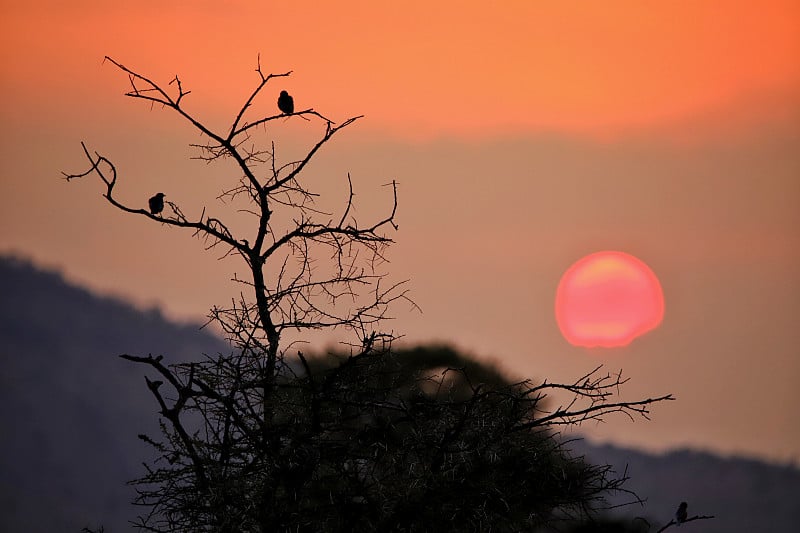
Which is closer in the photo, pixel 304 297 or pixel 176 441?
pixel 176 441

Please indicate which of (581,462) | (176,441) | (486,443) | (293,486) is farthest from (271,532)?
(581,462)

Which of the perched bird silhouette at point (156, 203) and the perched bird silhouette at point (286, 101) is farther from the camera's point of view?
the perched bird silhouette at point (286, 101)

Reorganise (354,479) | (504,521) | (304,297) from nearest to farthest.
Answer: (354,479) < (504,521) < (304,297)

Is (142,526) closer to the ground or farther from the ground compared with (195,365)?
closer to the ground

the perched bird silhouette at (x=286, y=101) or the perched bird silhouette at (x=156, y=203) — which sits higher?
the perched bird silhouette at (x=286, y=101)

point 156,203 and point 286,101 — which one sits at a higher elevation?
point 286,101

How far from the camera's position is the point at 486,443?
10.8 meters

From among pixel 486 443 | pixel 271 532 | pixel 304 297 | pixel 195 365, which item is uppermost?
pixel 304 297

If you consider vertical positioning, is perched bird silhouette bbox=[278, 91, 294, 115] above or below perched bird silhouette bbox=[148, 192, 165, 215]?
above

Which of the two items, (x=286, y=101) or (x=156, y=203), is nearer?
(x=156, y=203)

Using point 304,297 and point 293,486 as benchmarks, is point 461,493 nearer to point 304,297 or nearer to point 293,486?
point 293,486

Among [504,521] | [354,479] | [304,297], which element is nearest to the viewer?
[354,479]

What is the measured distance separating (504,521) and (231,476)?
2.51m

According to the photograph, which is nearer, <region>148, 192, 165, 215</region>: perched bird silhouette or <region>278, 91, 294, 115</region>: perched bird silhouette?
<region>148, 192, 165, 215</region>: perched bird silhouette
